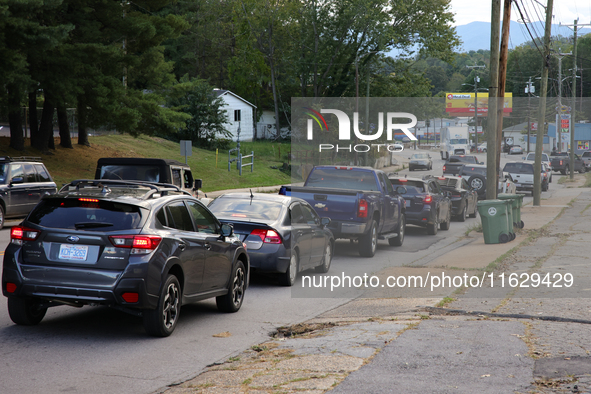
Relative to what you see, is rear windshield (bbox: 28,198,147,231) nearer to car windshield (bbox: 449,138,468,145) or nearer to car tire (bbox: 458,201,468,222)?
car tire (bbox: 458,201,468,222)

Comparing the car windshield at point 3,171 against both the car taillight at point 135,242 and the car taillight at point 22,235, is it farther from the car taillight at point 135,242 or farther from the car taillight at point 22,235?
the car taillight at point 135,242

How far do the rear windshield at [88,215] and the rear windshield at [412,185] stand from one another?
1439 cm

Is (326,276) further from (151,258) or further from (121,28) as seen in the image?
(121,28)

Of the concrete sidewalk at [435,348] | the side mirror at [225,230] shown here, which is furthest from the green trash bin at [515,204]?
the side mirror at [225,230]

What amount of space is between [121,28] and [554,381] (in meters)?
29.3

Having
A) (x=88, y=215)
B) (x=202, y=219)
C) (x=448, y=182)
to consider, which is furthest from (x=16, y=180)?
(x=448, y=182)

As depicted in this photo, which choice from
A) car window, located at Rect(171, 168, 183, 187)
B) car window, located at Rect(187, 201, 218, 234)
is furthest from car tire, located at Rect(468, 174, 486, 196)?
car window, located at Rect(187, 201, 218, 234)

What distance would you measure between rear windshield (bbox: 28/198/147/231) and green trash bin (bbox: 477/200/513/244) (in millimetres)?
11965

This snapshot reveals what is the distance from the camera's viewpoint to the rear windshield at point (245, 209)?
1124 centimetres

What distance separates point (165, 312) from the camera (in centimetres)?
713

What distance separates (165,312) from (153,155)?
38.4 meters

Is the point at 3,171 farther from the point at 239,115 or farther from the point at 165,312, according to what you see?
the point at 239,115

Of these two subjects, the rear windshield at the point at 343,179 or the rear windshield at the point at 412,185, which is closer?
the rear windshield at the point at 343,179

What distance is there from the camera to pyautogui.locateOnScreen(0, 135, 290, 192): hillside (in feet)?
107
